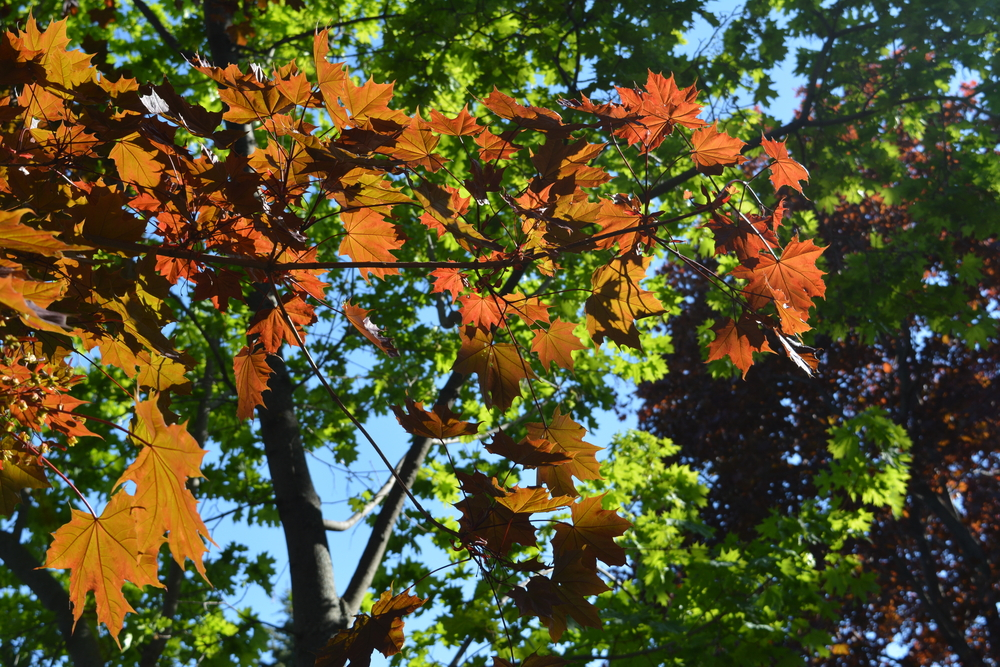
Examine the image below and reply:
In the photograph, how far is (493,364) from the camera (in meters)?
1.94

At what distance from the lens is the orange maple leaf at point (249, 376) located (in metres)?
2.02

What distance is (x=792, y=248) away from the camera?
177cm

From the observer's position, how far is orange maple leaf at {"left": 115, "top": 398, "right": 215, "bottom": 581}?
1260 mm

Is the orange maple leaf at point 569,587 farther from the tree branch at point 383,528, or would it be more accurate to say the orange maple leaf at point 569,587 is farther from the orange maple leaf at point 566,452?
the tree branch at point 383,528

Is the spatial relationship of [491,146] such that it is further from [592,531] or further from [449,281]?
→ [592,531]

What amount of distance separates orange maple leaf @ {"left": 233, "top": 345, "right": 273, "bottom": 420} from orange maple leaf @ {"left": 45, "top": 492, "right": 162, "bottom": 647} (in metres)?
0.64

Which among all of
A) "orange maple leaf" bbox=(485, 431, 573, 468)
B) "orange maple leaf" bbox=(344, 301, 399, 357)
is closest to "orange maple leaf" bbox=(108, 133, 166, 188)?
"orange maple leaf" bbox=(344, 301, 399, 357)

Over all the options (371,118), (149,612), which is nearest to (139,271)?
(371,118)

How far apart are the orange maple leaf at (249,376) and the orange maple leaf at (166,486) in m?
0.65

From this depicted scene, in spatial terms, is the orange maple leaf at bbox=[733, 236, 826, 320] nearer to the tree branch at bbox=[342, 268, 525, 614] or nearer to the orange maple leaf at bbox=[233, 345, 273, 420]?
the orange maple leaf at bbox=[233, 345, 273, 420]

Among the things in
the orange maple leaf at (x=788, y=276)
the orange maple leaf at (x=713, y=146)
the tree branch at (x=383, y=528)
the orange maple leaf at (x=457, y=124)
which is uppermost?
the tree branch at (x=383, y=528)

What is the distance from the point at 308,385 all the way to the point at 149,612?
2.62 meters

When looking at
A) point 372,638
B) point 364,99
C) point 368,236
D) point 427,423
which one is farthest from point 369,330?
point 372,638

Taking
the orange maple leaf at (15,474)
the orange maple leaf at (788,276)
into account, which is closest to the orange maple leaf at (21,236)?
the orange maple leaf at (15,474)
